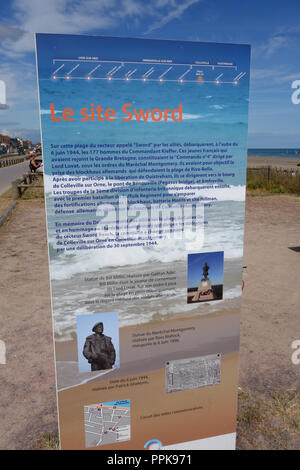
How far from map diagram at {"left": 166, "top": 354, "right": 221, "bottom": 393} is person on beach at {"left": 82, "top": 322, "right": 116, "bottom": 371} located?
441mm

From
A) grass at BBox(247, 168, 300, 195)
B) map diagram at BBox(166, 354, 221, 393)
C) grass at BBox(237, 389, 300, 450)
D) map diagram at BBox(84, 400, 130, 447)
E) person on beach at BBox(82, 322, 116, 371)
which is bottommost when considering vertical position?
grass at BBox(237, 389, 300, 450)

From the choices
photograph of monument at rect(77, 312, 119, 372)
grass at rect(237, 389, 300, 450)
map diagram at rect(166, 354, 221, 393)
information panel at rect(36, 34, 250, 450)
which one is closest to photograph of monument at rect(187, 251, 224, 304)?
information panel at rect(36, 34, 250, 450)

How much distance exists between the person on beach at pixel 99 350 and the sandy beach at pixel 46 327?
4.21ft

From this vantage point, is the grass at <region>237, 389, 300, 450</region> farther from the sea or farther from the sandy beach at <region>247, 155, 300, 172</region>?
the sandy beach at <region>247, 155, 300, 172</region>

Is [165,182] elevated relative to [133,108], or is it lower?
lower

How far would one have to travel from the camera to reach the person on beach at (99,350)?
97.4 inches

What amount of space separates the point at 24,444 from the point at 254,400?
2.19 meters

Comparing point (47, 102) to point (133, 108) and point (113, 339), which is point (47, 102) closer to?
point (133, 108)

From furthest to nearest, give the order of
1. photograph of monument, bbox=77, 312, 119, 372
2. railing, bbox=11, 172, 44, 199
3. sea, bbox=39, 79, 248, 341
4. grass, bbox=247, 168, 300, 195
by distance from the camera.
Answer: grass, bbox=247, 168, 300, 195 → railing, bbox=11, 172, 44, 199 → photograph of monument, bbox=77, 312, 119, 372 → sea, bbox=39, 79, 248, 341

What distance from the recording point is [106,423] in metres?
2.61

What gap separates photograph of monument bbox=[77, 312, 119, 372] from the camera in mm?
2459

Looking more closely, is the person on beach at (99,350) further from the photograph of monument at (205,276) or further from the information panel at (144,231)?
the photograph of monument at (205,276)

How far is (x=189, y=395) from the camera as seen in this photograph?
2746 millimetres
